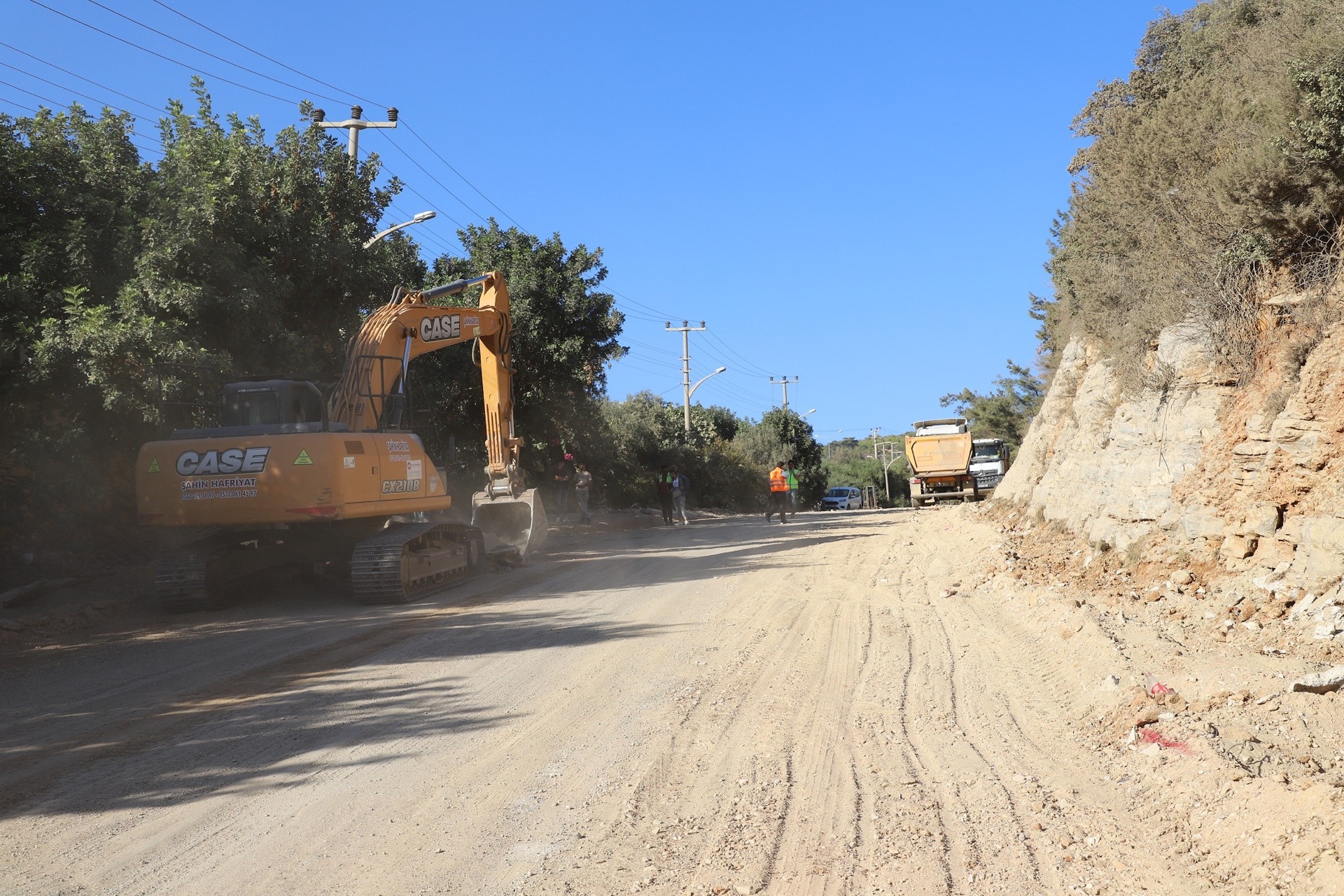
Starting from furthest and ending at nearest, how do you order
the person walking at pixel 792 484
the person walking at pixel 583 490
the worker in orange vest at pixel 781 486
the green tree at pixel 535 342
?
the person walking at pixel 792 484, the worker in orange vest at pixel 781 486, the person walking at pixel 583 490, the green tree at pixel 535 342

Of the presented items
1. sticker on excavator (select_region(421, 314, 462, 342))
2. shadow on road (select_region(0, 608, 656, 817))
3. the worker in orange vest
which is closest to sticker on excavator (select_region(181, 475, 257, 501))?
shadow on road (select_region(0, 608, 656, 817))

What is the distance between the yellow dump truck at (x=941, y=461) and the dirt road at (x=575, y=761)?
2676cm

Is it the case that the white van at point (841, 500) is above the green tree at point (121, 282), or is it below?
below

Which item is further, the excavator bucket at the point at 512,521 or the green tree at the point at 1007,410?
the green tree at the point at 1007,410

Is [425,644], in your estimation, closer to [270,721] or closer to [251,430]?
[270,721]

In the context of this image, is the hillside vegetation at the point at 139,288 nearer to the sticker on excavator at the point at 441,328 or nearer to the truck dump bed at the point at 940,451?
the sticker on excavator at the point at 441,328

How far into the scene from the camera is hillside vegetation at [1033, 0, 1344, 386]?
9.41 m

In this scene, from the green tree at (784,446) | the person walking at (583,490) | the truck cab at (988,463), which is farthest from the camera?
the green tree at (784,446)

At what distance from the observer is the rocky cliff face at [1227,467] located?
8.15 meters

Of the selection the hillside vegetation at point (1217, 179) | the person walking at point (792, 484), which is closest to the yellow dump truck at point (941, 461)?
the person walking at point (792, 484)

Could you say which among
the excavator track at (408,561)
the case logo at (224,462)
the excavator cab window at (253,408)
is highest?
the excavator cab window at (253,408)

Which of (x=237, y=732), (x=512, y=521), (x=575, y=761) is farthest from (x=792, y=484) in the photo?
(x=575, y=761)

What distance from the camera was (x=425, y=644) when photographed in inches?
388

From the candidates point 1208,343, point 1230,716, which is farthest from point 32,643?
point 1208,343
